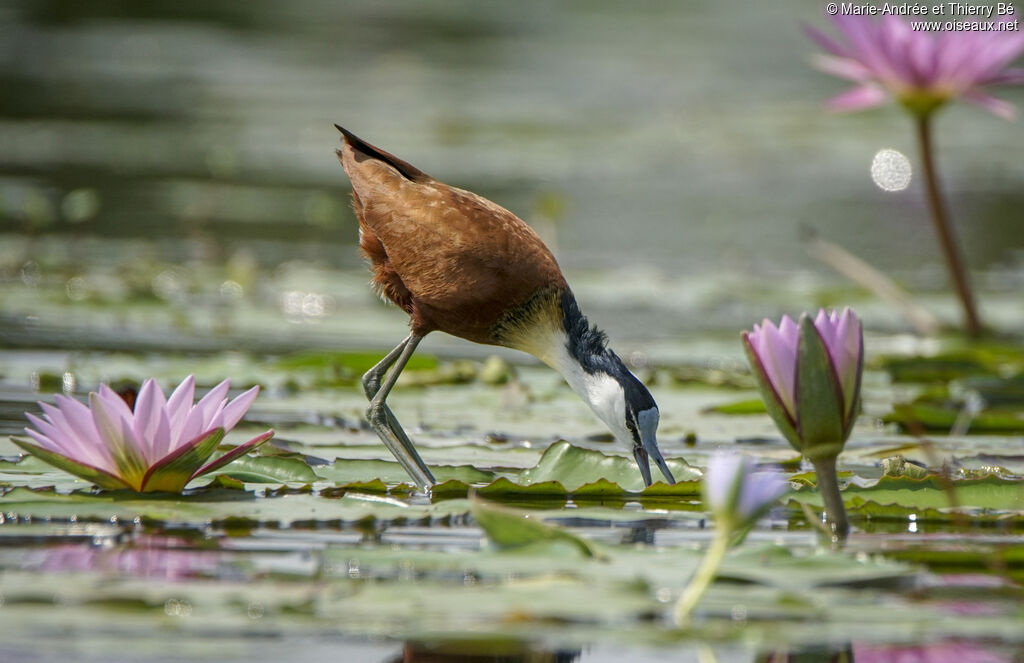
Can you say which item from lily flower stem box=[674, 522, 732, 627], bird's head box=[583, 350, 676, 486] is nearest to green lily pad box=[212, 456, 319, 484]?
bird's head box=[583, 350, 676, 486]

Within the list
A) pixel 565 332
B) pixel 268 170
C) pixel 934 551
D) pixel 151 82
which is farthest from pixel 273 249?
pixel 151 82

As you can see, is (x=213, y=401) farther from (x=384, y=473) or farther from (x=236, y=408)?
(x=384, y=473)

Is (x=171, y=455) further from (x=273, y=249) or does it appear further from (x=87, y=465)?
(x=273, y=249)

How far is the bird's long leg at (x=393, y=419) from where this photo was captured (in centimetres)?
410

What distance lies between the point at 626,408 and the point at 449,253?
2.61 feet

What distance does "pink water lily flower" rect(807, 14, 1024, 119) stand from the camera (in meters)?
5.91

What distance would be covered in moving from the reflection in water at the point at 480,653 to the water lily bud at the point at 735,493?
372mm

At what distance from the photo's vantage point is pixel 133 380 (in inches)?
→ 211

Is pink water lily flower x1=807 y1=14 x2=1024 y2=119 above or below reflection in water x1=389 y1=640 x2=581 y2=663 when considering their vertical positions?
above

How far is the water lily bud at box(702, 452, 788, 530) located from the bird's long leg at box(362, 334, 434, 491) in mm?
1569

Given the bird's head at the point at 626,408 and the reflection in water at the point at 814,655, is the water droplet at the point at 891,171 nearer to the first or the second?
the bird's head at the point at 626,408

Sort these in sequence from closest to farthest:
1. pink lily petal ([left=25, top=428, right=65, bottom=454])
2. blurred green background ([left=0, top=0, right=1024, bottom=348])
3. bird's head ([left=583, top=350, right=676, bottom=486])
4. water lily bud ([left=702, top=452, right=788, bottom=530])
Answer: water lily bud ([left=702, top=452, right=788, bottom=530]), pink lily petal ([left=25, top=428, right=65, bottom=454]), bird's head ([left=583, top=350, right=676, bottom=486]), blurred green background ([left=0, top=0, right=1024, bottom=348])

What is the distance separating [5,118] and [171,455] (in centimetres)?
1529

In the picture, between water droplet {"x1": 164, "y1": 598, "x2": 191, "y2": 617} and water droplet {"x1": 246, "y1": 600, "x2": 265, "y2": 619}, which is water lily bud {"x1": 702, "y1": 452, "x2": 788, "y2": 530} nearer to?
water droplet {"x1": 246, "y1": 600, "x2": 265, "y2": 619}
